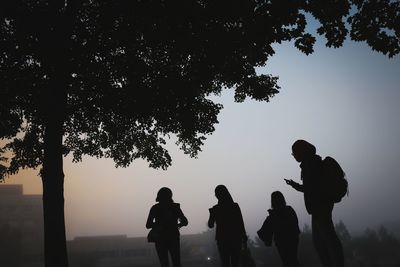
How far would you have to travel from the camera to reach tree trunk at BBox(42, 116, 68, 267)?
8.58 m

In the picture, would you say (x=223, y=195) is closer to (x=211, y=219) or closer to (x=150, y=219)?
(x=211, y=219)

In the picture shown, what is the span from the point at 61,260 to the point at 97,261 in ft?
262

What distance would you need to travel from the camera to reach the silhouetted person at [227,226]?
283 inches

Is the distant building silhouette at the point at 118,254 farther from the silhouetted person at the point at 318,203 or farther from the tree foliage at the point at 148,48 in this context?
the silhouetted person at the point at 318,203

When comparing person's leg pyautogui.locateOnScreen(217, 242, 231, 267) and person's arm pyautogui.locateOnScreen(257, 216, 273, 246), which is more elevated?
person's arm pyautogui.locateOnScreen(257, 216, 273, 246)

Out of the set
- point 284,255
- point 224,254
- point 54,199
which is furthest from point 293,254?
point 54,199

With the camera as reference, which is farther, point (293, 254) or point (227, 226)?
point (227, 226)

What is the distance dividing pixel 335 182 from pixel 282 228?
280cm

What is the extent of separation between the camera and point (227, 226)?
7324 mm

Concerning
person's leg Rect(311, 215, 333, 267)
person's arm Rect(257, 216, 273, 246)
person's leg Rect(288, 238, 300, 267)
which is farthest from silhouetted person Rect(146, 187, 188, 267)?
person's leg Rect(311, 215, 333, 267)

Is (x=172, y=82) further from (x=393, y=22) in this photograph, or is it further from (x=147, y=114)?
(x=393, y=22)

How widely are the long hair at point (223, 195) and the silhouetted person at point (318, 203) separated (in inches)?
91.7

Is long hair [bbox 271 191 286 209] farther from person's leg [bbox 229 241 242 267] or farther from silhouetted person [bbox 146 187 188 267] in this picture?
silhouetted person [bbox 146 187 188 267]

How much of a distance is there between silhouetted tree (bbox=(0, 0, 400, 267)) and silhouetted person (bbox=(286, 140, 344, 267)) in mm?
2461
